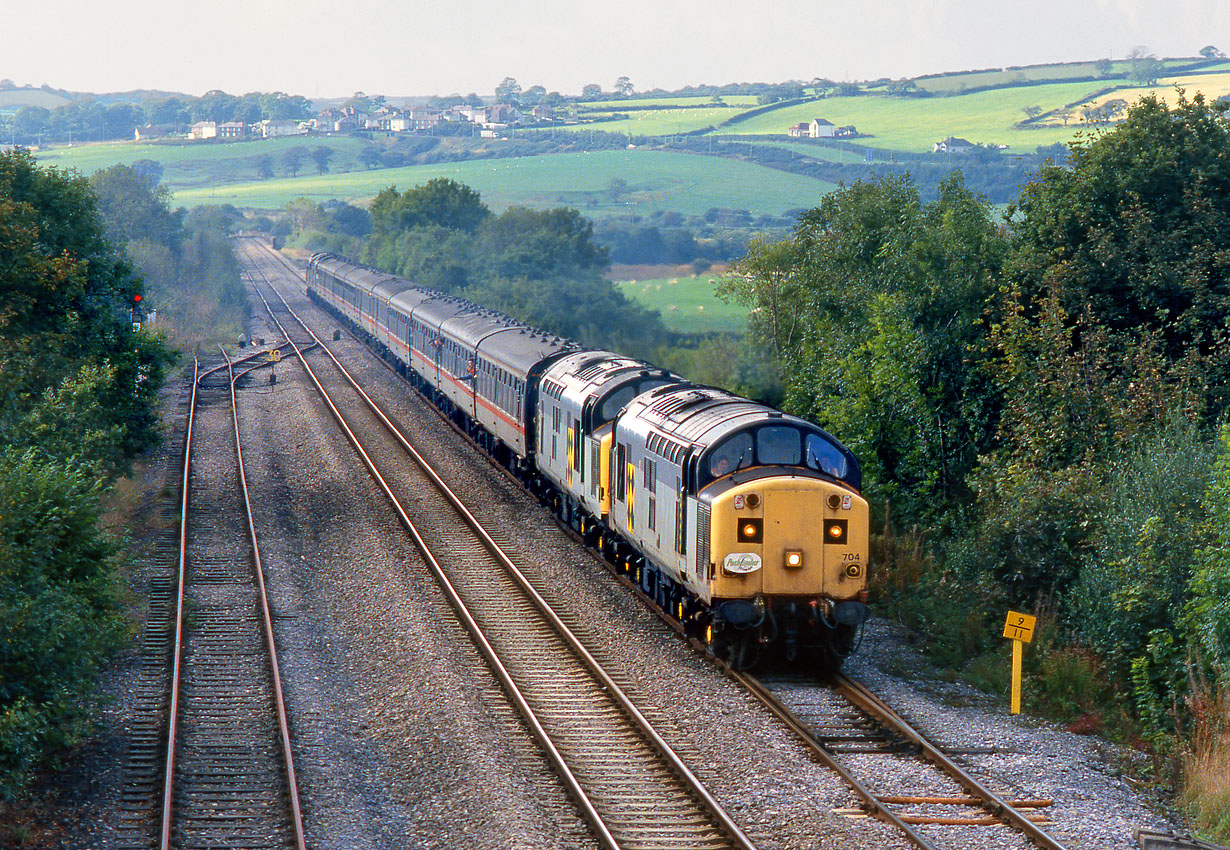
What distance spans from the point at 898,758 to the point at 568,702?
4.32 metres

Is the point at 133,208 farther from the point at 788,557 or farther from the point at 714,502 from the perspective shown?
the point at 788,557

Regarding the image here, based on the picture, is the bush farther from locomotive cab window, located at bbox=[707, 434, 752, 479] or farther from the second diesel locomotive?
locomotive cab window, located at bbox=[707, 434, 752, 479]

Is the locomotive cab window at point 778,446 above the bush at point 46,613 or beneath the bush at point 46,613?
above

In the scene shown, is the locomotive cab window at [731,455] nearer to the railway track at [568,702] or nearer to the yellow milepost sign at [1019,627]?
the railway track at [568,702]

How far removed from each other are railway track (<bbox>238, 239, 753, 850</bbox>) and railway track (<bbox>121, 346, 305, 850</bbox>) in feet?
9.80

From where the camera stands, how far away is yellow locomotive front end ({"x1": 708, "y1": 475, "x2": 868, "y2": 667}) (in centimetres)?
1652

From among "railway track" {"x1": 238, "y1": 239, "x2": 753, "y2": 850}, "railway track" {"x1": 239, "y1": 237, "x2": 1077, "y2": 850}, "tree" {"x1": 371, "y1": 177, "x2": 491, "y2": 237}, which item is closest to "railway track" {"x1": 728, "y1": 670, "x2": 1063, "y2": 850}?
"railway track" {"x1": 239, "y1": 237, "x2": 1077, "y2": 850}

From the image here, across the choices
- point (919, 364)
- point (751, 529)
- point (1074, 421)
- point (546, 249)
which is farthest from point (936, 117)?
point (751, 529)

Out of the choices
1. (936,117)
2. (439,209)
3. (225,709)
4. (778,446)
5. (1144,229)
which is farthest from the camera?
(936,117)

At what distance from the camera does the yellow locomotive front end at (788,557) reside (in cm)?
1652

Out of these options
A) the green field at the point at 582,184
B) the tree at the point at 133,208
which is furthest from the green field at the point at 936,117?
the tree at the point at 133,208

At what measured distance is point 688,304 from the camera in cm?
Answer: 7975

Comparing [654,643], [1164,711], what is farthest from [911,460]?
[1164,711]

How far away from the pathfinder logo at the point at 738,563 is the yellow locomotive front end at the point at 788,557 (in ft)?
0.04
